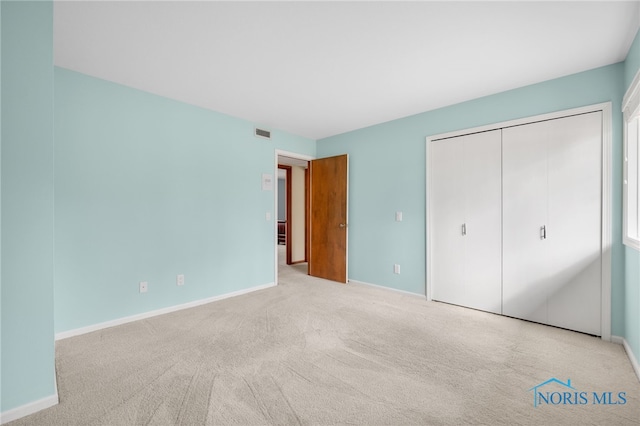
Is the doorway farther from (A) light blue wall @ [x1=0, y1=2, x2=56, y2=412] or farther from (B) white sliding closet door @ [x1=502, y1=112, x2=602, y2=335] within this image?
(A) light blue wall @ [x1=0, y1=2, x2=56, y2=412]

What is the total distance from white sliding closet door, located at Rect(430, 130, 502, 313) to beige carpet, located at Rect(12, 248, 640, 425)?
34 centimetres

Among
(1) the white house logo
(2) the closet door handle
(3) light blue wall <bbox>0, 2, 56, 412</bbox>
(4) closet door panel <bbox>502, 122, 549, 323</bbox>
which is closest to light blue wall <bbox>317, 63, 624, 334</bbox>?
(4) closet door panel <bbox>502, 122, 549, 323</bbox>

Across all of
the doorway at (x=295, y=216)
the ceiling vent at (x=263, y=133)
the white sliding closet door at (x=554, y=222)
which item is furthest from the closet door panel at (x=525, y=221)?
the doorway at (x=295, y=216)

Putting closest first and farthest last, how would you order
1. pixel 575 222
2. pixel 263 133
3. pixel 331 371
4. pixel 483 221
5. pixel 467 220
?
pixel 331 371 → pixel 575 222 → pixel 483 221 → pixel 467 220 → pixel 263 133

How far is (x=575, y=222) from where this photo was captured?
264 centimetres

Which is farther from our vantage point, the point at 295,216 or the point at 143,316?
the point at 295,216

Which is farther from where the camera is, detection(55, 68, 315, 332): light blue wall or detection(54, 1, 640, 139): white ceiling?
detection(55, 68, 315, 332): light blue wall

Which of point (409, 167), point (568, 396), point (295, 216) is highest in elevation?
point (409, 167)

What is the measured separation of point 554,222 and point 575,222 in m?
0.15

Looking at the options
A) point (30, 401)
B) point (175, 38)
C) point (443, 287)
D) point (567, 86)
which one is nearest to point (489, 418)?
point (443, 287)

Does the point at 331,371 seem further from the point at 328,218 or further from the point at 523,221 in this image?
the point at 328,218

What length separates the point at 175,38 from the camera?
211 centimetres

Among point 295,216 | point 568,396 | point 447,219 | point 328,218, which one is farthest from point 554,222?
point 295,216

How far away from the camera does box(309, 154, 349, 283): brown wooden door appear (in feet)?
14.9
